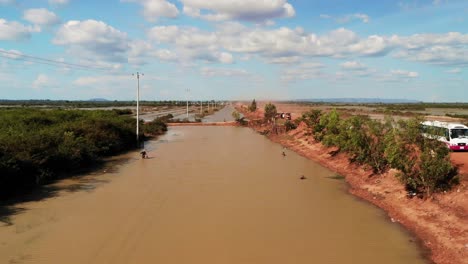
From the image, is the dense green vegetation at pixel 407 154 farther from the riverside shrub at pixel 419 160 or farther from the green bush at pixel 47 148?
the green bush at pixel 47 148

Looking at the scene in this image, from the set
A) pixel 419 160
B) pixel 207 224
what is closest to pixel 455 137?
pixel 419 160

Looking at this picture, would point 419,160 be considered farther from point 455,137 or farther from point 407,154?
point 455,137

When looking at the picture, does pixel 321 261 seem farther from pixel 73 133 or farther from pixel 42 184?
pixel 73 133

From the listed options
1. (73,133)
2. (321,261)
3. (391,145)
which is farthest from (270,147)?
(321,261)

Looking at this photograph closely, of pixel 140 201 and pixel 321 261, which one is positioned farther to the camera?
pixel 140 201

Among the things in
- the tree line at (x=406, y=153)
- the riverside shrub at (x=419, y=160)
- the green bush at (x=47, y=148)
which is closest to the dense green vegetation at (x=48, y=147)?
the green bush at (x=47, y=148)

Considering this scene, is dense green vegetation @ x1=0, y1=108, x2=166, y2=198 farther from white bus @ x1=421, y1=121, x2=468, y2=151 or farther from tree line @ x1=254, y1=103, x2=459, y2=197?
white bus @ x1=421, y1=121, x2=468, y2=151

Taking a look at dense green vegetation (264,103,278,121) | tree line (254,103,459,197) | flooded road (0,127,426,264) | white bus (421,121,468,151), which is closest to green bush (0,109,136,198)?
flooded road (0,127,426,264)
